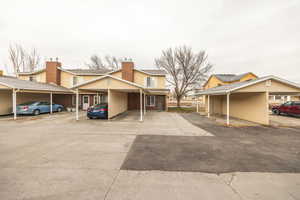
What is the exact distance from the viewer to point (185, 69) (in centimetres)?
2212

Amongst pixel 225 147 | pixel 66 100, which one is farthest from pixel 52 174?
pixel 66 100

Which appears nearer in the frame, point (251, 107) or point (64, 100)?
point (251, 107)

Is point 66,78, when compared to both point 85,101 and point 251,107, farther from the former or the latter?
point 251,107

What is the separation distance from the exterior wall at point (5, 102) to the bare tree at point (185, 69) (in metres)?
21.2

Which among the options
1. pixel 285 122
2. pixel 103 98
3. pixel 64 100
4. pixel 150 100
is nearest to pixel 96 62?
pixel 64 100

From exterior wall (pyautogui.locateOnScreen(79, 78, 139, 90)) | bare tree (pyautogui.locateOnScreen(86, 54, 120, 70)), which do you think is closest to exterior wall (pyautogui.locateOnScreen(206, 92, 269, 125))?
exterior wall (pyautogui.locateOnScreen(79, 78, 139, 90))

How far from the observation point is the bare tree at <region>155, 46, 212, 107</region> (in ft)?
72.5

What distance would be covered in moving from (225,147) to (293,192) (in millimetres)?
2527

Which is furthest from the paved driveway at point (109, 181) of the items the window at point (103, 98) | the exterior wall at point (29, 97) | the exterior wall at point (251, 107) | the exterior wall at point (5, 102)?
the window at point (103, 98)

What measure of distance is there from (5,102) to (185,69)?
23827 mm

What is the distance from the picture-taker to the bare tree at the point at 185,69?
2211cm

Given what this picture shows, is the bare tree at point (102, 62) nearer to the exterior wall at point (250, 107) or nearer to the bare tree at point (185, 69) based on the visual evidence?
the bare tree at point (185, 69)

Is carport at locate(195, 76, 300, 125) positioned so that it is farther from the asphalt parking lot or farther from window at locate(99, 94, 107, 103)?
window at locate(99, 94, 107, 103)

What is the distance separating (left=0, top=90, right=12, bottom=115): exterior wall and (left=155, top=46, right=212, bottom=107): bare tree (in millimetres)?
21233
